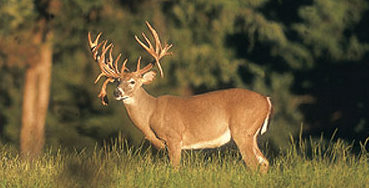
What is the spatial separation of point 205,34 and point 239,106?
5.54 m

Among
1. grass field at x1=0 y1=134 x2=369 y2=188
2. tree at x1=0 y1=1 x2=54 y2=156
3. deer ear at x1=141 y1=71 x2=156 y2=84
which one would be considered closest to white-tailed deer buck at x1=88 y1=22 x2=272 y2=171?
deer ear at x1=141 y1=71 x2=156 y2=84

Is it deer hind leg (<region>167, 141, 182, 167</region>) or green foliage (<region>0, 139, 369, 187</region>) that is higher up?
green foliage (<region>0, 139, 369, 187</region>)

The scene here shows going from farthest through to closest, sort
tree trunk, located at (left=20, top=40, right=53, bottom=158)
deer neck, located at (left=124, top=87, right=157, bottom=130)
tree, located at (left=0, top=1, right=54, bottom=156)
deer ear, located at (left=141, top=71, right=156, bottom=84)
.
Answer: tree trunk, located at (left=20, top=40, right=53, bottom=158) < tree, located at (left=0, top=1, right=54, bottom=156) < deer ear, located at (left=141, top=71, right=156, bottom=84) < deer neck, located at (left=124, top=87, right=157, bottom=130)

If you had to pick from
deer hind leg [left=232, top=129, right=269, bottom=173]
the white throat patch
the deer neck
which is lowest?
deer hind leg [left=232, top=129, right=269, bottom=173]

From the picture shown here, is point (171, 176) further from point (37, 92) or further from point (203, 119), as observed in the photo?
point (37, 92)

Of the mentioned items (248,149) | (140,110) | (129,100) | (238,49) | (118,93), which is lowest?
(248,149)

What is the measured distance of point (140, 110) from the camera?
9734mm

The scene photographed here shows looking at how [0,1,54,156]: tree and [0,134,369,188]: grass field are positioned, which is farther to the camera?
[0,1,54,156]: tree

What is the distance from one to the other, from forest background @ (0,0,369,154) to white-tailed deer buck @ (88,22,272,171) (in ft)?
13.9

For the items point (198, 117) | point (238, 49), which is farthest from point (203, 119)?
point (238, 49)

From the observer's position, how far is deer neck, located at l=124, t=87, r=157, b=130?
9734 mm

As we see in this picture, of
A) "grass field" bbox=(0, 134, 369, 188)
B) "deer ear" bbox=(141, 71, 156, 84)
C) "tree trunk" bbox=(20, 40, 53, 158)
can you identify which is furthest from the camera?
"tree trunk" bbox=(20, 40, 53, 158)

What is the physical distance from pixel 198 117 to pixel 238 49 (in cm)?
574

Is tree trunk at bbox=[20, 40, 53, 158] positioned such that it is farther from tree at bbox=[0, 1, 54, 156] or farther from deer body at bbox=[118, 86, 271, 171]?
deer body at bbox=[118, 86, 271, 171]
